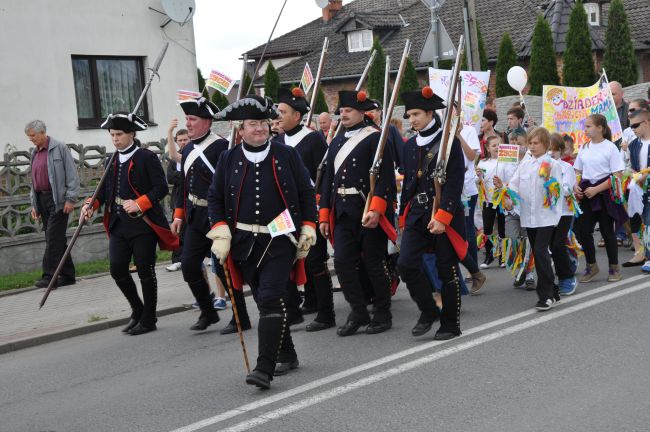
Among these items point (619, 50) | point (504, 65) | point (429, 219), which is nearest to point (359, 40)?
point (504, 65)

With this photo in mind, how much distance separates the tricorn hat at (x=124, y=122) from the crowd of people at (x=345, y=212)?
0.04 ft

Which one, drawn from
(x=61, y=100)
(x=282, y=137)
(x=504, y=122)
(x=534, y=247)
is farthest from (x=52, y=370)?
(x=504, y=122)

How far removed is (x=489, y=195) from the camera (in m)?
11.1

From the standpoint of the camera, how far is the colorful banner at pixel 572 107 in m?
13.4

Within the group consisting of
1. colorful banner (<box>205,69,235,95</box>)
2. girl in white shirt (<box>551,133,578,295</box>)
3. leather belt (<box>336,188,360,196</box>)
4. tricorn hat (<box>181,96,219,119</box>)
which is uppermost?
colorful banner (<box>205,69,235,95</box>)

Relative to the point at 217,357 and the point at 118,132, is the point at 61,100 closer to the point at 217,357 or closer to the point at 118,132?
the point at 118,132

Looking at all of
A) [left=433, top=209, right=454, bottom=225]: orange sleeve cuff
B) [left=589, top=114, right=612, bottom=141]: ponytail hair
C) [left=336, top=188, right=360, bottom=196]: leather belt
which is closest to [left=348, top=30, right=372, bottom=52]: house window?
[left=589, top=114, right=612, bottom=141]: ponytail hair

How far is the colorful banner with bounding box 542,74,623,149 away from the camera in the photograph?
529 inches

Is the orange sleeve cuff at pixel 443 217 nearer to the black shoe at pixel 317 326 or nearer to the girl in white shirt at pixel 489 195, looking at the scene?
the black shoe at pixel 317 326

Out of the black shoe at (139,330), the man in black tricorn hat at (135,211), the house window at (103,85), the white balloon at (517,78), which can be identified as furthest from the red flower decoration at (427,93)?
the house window at (103,85)

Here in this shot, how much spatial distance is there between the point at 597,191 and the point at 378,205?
323cm

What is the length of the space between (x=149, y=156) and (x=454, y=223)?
2.96 m

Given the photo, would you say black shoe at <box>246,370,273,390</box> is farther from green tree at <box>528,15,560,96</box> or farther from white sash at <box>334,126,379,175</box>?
green tree at <box>528,15,560,96</box>

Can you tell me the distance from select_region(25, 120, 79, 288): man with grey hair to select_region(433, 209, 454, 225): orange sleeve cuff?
6205mm
